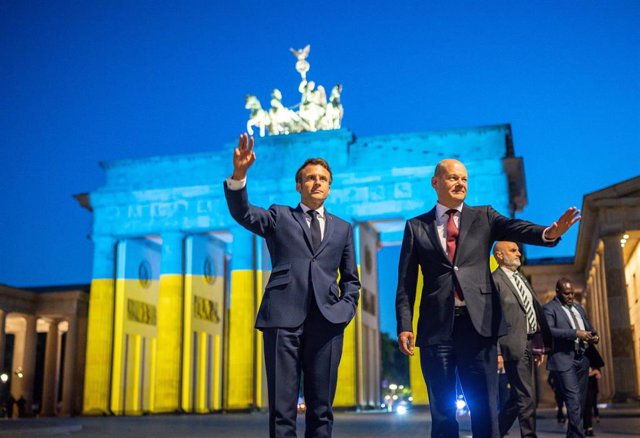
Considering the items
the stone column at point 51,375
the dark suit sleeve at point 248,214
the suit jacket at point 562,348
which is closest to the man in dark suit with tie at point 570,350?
the suit jacket at point 562,348

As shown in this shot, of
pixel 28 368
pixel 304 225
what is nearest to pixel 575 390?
pixel 304 225

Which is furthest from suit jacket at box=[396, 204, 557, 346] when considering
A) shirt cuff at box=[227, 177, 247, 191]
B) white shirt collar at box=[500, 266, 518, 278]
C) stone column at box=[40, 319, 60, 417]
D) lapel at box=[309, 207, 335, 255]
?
stone column at box=[40, 319, 60, 417]

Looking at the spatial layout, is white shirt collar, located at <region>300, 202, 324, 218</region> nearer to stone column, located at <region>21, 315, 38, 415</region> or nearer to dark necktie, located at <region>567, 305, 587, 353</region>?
dark necktie, located at <region>567, 305, 587, 353</region>

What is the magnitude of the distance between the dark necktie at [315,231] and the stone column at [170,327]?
138 ft

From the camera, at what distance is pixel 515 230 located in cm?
721

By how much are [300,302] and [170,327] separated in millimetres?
42958

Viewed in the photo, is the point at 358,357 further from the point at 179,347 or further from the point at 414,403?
the point at 179,347

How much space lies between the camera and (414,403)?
47.4 meters

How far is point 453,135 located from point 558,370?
1413 inches

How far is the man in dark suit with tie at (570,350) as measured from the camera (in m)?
10.7

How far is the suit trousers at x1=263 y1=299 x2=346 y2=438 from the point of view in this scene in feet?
22.0

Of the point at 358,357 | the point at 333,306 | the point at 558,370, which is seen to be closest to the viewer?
the point at 333,306

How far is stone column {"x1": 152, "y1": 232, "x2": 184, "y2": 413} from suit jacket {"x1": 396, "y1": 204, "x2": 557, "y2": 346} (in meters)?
42.2

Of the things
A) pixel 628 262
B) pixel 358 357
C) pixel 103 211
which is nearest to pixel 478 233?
pixel 628 262
